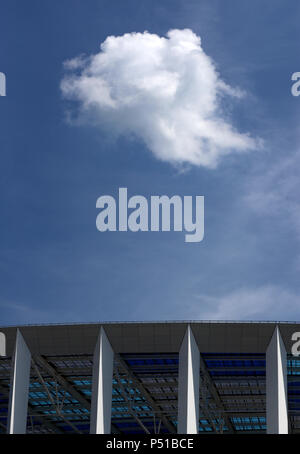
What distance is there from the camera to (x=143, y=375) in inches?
2029

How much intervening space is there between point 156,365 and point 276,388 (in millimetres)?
10075

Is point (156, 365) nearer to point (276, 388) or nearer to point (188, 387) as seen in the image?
point (188, 387)

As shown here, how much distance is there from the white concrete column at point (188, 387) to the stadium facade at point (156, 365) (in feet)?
0.19

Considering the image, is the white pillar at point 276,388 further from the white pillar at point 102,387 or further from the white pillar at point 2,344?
the white pillar at point 2,344

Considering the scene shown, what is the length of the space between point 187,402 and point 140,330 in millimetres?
5157

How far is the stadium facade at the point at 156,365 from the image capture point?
42.7m

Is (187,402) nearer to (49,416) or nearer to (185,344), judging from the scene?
(185,344)

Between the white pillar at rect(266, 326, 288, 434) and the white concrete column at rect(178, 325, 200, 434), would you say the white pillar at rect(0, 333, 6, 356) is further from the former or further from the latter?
the white pillar at rect(266, 326, 288, 434)

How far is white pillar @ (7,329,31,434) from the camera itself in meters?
43.4

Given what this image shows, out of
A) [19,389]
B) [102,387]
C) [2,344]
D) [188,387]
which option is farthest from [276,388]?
[2,344]

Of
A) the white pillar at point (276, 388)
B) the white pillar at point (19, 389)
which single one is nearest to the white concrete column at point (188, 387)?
the white pillar at point (276, 388)

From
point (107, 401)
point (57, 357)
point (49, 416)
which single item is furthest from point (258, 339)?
point (49, 416)

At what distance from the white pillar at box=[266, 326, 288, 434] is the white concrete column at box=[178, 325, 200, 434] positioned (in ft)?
13.7

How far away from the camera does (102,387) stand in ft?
142
